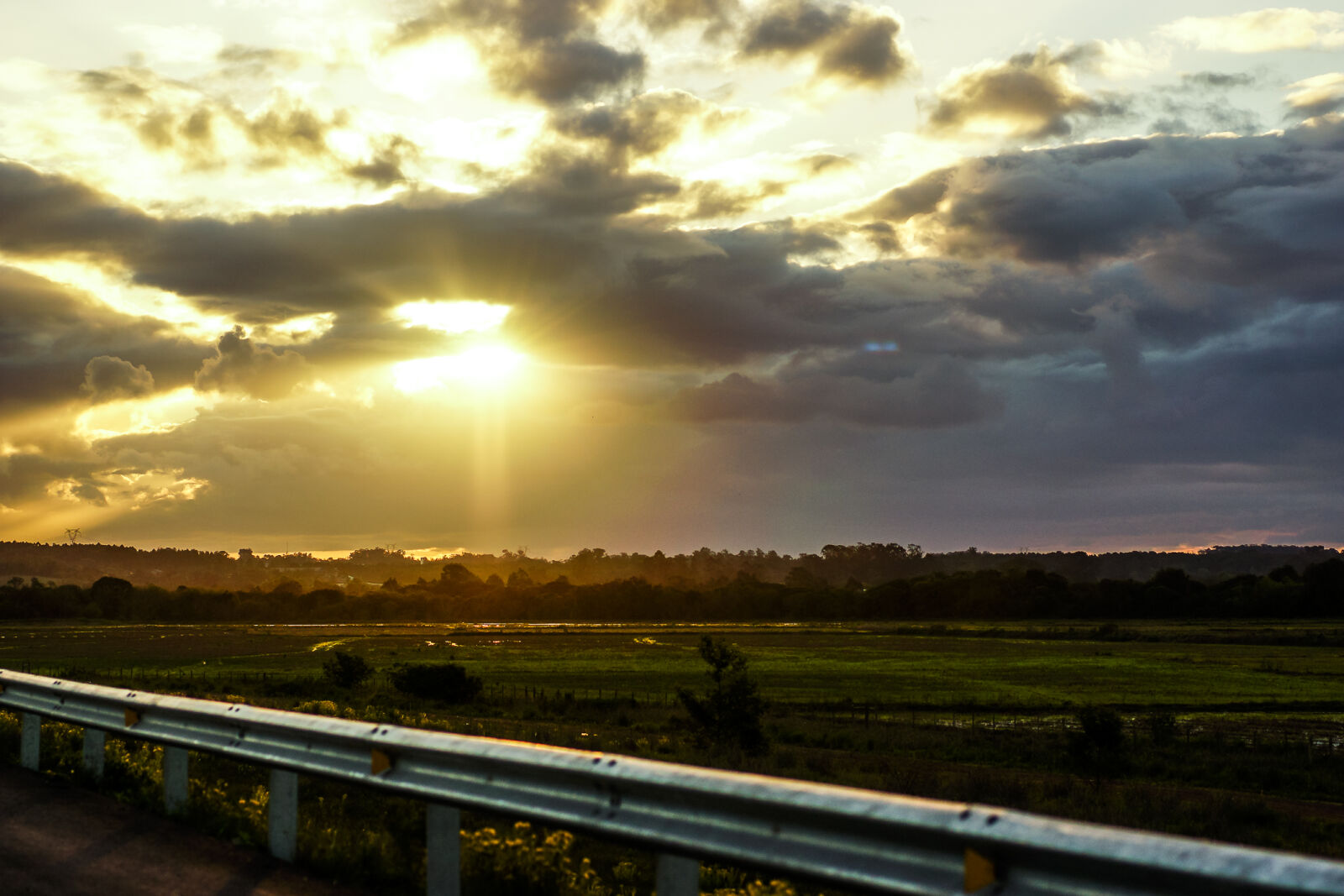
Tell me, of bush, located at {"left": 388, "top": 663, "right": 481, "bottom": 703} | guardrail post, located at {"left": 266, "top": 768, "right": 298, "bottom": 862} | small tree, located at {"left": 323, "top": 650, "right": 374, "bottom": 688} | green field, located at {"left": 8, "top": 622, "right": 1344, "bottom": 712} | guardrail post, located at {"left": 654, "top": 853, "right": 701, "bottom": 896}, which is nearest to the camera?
guardrail post, located at {"left": 654, "top": 853, "right": 701, "bottom": 896}

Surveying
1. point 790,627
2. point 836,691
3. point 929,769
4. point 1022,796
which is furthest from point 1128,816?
point 790,627

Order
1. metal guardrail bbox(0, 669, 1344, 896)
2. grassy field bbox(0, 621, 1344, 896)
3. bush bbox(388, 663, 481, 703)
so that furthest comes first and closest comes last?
1. bush bbox(388, 663, 481, 703)
2. grassy field bbox(0, 621, 1344, 896)
3. metal guardrail bbox(0, 669, 1344, 896)

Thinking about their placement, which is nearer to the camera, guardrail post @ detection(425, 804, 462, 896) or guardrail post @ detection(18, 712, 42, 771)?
guardrail post @ detection(425, 804, 462, 896)

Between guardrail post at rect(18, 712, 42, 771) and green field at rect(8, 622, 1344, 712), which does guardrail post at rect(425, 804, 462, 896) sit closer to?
guardrail post at rect(18, 712, 42, 771)

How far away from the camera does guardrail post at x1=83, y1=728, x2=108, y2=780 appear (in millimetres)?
10148

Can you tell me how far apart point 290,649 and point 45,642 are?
29011 mm

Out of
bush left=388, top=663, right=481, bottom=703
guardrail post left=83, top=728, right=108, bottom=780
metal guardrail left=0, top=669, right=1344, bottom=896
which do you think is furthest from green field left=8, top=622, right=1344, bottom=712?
metal guardrail left=0, top=669, right=1344, bottom=896

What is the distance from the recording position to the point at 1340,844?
25.3 meters

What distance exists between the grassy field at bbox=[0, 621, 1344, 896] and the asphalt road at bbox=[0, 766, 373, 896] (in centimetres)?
33

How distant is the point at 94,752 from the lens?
10258 millimetres

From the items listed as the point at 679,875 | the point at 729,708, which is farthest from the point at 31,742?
the point at 729,708

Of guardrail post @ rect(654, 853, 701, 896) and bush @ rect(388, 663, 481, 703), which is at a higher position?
guardrail post @ rect(654, 853, 701, 896)

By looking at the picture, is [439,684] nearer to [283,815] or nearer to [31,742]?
[31,742]

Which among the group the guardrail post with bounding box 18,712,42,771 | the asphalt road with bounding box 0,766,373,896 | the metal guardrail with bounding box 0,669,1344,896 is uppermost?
the metal guardrail with bounding box 0,669,1344,896
